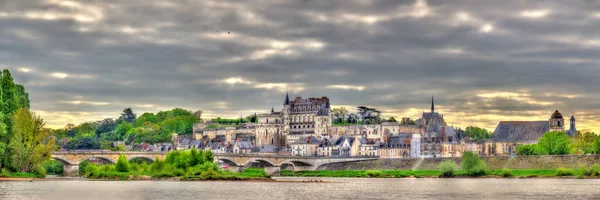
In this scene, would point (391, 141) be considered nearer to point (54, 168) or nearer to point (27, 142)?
point (54, 168)

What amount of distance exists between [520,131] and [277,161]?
5666cm

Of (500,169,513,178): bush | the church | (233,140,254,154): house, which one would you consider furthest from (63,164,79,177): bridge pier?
the church

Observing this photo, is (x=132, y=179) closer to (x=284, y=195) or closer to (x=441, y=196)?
(x=284, y=195)

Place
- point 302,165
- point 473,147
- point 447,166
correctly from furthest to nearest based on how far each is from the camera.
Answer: point 473,147, point 302,165, point 447,166

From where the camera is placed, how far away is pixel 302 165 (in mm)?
135375

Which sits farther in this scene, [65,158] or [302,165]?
[302,165]

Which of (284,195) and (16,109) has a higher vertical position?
(16,109)

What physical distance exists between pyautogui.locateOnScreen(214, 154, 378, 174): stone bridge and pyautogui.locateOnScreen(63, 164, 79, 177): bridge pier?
61.0ft

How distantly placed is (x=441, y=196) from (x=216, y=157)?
215ft

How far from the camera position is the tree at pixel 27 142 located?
3051 inches

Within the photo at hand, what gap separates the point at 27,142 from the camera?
3152 inches

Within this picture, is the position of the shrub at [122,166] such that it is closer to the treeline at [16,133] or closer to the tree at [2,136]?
the treeline at [16,133]

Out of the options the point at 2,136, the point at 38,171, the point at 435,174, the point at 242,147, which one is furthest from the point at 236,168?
the point at 242,147

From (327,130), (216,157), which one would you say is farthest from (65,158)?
(327,130)
